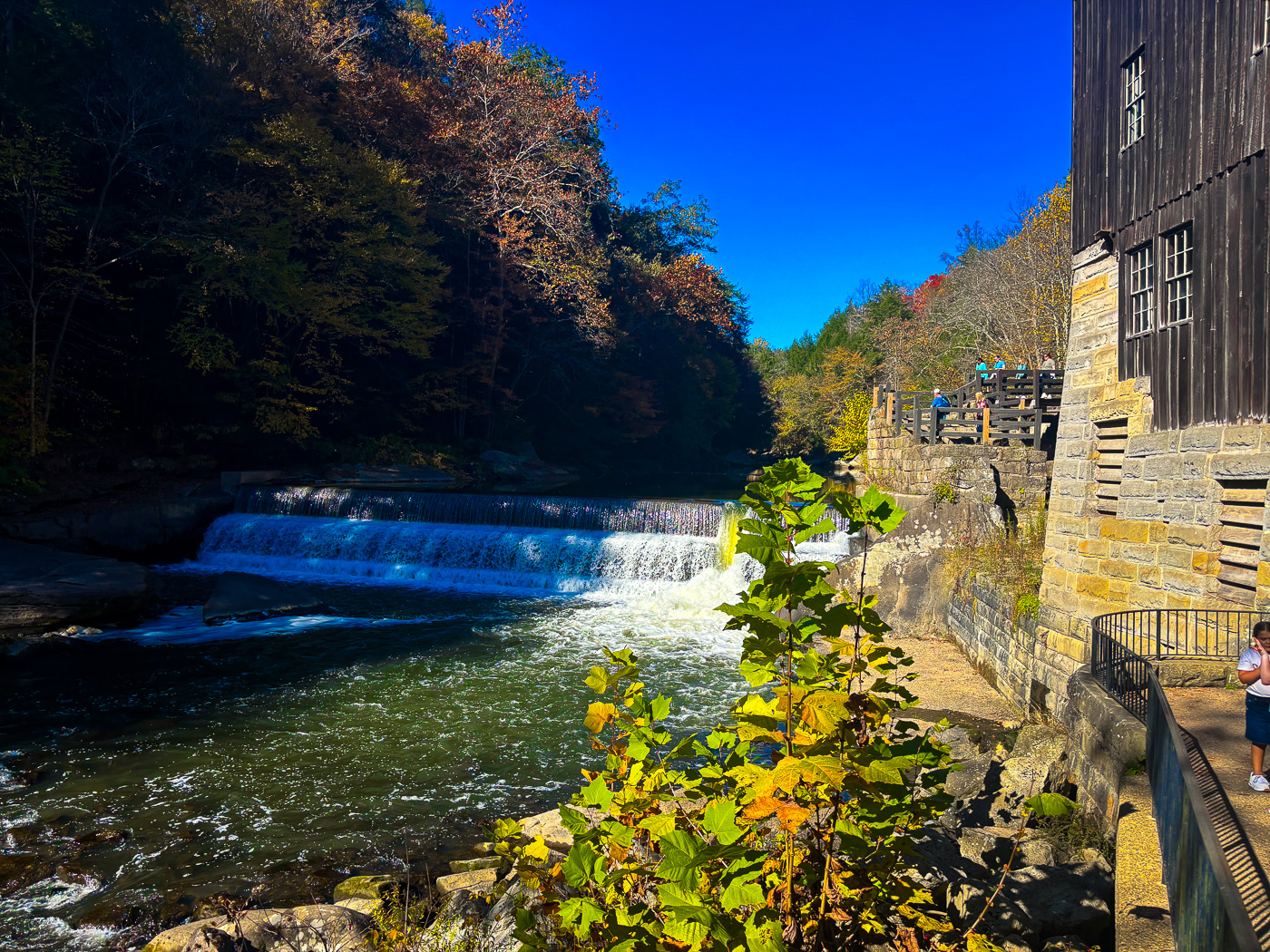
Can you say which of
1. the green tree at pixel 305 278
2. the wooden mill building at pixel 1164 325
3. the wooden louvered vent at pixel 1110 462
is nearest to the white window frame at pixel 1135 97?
the wooden mill building at pixel 1164 325

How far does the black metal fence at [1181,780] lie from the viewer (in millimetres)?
2029

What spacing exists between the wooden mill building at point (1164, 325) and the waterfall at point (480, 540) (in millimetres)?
7589

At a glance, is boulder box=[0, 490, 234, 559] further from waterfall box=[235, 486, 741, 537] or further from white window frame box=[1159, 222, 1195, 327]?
white window frame box=[1159, 222, 1195, 327]

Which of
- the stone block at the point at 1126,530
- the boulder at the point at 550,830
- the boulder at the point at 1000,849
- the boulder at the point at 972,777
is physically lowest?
the boulder at the point at 550,830

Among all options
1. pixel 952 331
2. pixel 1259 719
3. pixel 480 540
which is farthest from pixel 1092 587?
pixel 952 331

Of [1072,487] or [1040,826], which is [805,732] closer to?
[1040,826]

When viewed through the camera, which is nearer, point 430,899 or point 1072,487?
point 430,899

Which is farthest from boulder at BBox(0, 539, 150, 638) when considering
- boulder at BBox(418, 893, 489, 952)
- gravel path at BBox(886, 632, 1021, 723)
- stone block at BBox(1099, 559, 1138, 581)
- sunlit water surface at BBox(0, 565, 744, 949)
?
stone block at BBox(1099, 559, 1138, 581)

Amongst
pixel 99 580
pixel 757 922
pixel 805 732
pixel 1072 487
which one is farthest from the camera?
pixel 99 580

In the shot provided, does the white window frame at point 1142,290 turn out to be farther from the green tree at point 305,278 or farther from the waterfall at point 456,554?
the green tree at point 305,278

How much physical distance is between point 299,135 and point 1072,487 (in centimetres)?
2300

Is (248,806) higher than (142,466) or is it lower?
lower

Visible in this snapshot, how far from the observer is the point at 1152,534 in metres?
7.44

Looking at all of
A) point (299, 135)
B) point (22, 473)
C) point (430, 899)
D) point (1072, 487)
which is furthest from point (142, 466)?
point (1072, 487)
